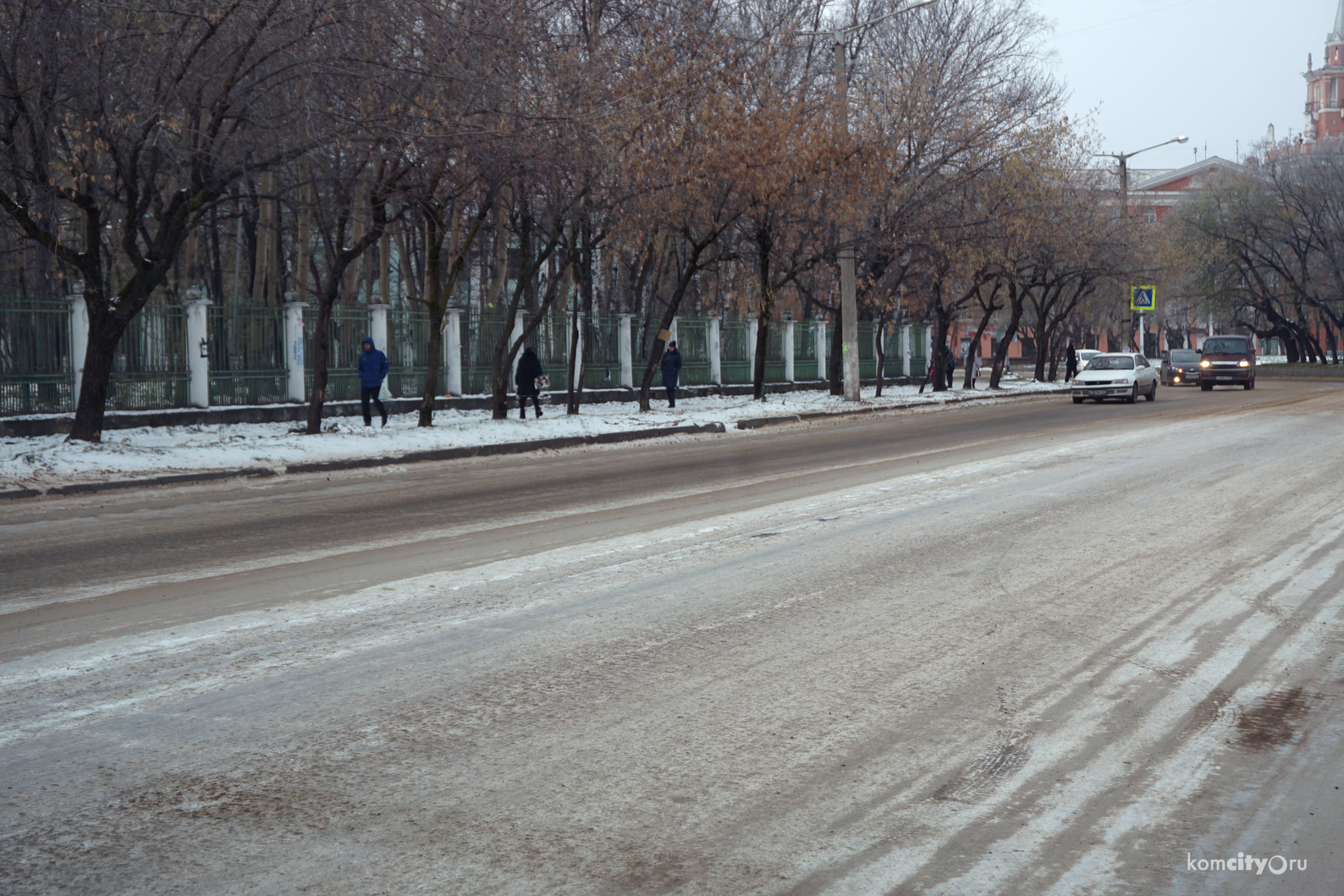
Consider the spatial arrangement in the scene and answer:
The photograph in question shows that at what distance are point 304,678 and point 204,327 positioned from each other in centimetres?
1929

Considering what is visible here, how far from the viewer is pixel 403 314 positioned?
27.8 m

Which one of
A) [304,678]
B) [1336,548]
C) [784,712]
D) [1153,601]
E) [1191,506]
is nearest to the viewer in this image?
[784,712]

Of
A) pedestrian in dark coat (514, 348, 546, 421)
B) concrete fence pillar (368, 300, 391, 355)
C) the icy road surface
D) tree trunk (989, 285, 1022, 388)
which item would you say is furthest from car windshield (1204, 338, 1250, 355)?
the icy road surface

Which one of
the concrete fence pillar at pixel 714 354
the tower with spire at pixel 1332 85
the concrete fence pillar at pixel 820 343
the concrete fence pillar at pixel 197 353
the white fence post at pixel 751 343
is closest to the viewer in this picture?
the concrete fence pillar at pixel 197 353

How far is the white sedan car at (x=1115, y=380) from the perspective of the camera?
33.1m

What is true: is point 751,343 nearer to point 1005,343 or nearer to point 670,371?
point 670,371

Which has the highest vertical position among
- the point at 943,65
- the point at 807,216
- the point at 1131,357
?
the point at 943,65

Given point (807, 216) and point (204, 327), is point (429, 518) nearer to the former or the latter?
point (204, 327)

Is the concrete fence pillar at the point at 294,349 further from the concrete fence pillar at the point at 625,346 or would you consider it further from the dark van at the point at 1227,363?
the dark van at the point at 1227,363

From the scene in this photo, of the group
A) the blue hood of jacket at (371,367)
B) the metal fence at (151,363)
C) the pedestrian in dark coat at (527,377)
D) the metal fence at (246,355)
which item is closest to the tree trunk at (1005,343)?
the pedestrian in dark coat at (527,377)

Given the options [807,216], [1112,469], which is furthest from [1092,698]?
[807,216]

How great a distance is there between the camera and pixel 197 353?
75.6ft

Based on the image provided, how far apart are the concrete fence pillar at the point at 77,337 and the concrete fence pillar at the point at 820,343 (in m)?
26.5

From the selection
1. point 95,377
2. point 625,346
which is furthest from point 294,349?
point 625,346
